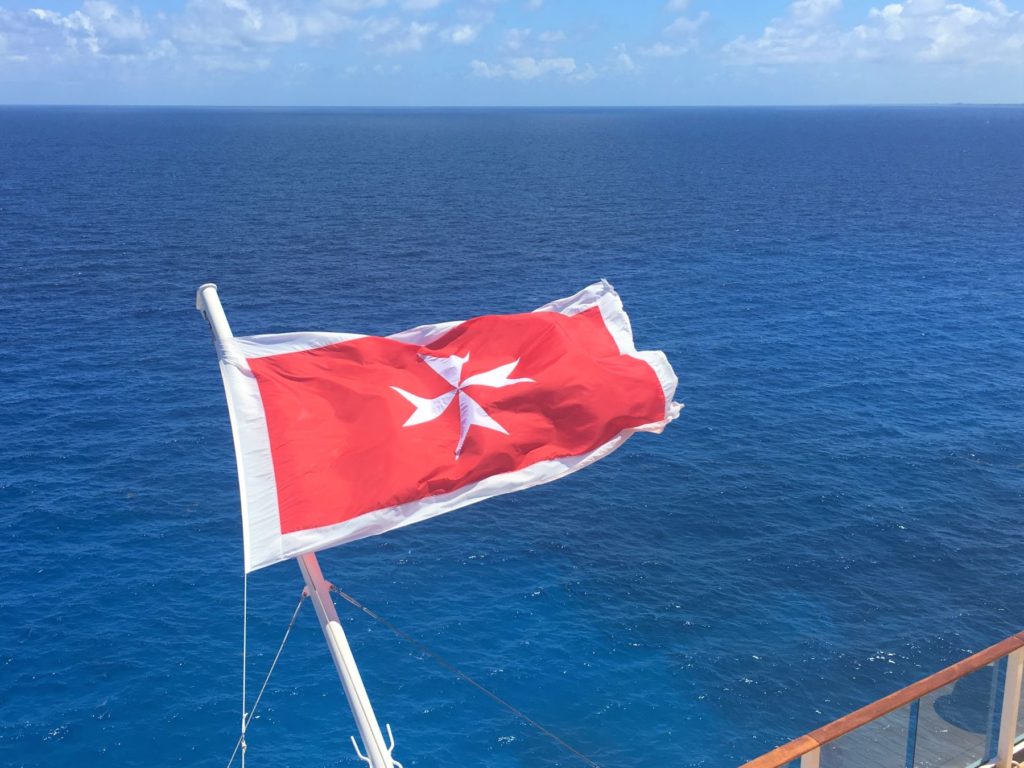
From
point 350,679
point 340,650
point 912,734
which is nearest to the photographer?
point 912,734

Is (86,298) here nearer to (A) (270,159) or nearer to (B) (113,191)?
(B) (113,191)

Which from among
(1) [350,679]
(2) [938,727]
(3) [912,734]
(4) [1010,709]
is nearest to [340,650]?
(1) [350,679]

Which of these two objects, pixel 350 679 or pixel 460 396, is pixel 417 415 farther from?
pixel 350 679

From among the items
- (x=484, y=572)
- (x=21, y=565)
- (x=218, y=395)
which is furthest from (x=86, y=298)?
(x=484, y=572)

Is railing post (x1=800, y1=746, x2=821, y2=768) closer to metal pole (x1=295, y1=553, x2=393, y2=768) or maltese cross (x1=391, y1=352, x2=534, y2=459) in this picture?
metal pole (x1=295, y1=553, x2=393, y2=768)

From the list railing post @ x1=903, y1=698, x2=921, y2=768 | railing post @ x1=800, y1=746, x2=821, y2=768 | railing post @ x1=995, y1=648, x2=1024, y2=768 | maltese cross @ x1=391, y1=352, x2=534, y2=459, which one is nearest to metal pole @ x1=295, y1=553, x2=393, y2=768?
maltese cross @ x1=391, y1=352, x2=534, y2=459

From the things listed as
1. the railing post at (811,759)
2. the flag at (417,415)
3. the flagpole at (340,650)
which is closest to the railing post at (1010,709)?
the railing post at (811,759)

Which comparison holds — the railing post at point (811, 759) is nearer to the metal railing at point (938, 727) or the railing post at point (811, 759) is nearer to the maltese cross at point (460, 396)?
the metal railing at point (938, 727)
